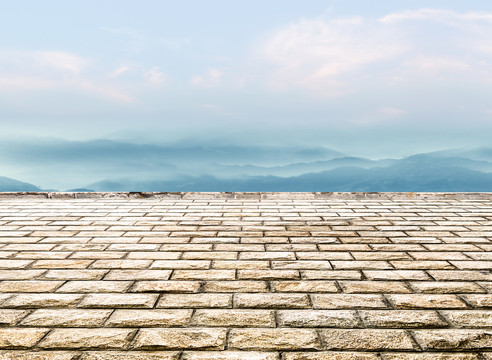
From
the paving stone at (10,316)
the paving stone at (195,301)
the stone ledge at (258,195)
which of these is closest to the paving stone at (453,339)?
the paving stone at (195,301)

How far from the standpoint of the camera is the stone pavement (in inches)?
71.7

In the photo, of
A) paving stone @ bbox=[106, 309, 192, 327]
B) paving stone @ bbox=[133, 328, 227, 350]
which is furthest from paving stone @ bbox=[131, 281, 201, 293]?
paving stone @ bbox=[133, 328, 227, 350]

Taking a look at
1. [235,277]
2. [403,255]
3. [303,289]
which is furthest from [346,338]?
[403,255]

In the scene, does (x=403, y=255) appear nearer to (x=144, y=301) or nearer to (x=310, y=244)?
(x=310, y=244)

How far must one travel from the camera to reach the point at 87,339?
1867 millimetres

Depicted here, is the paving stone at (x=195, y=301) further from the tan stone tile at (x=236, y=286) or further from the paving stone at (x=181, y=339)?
the paving stone at (x=181, y=339)

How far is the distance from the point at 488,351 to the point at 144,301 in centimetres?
192

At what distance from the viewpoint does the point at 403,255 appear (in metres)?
3.20

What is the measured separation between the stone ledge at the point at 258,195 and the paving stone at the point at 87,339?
14.7ft

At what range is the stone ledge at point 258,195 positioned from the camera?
21.1 ft

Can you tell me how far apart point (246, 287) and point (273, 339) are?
64 cm

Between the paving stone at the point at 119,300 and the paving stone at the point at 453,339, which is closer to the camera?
the paving stone at the point at 453,339

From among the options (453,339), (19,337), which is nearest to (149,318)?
(19,337)

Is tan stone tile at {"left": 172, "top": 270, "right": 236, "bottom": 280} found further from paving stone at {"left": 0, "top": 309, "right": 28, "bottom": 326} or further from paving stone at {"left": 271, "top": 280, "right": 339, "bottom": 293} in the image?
paving stone at {"left": 0, "top": 309, "right": 28, "bottom": 326}
